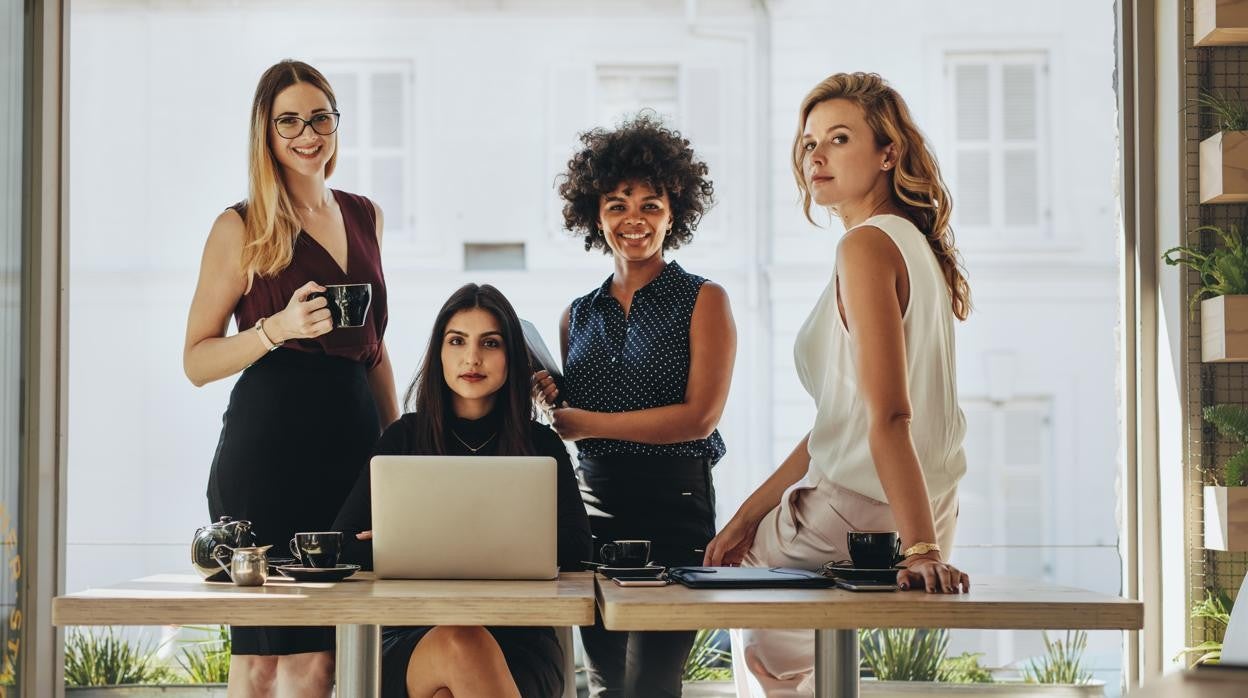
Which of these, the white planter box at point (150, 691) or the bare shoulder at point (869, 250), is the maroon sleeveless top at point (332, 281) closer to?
the bare shoulder at point (869, 250)

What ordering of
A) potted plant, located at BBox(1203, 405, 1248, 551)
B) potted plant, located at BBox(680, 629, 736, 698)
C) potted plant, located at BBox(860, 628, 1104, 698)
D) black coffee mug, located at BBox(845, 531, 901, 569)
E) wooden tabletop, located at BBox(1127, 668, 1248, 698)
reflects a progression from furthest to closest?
potted plant, located at BBox(860, 628, 1104, 698) < potted plant, located at BBox(680, 629, 736, 698) < potted plant, located at BBox(1203, 405, 1248, 551) < black coffee mug, located at BBox(845, 531, 901, 569) < wooden tabletop, located at BBox(1127, 668, 1248, 698)

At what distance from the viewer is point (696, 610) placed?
64.5 inches

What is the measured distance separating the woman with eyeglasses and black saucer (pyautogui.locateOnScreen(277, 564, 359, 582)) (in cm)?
72

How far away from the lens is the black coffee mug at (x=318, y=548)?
79.1 inches

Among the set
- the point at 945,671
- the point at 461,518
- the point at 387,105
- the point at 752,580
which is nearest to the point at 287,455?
the point at 461,518

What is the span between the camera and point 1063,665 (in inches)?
166

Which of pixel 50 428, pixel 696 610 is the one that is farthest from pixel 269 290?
pixel 696 610

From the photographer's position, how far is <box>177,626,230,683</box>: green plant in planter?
4281mm

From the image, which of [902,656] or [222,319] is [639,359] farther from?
[902,656]

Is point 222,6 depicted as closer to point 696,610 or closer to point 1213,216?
point 1213,216

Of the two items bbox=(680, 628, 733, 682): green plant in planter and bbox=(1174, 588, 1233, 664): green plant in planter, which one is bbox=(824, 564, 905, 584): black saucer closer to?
bbox=(1174, 588, 1233, 664): green plant in planter

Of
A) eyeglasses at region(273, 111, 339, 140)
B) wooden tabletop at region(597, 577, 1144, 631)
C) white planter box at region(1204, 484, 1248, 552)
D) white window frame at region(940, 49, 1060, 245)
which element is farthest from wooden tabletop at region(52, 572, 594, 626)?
white window frame at region(940, 49, 1060, 245)

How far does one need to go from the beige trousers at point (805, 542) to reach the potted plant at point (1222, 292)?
3.69 ft

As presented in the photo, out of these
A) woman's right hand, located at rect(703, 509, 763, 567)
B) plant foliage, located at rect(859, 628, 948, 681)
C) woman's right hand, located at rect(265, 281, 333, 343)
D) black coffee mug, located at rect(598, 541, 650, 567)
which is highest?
woman's right hand, located at rect(265, 281, 333, 343)
